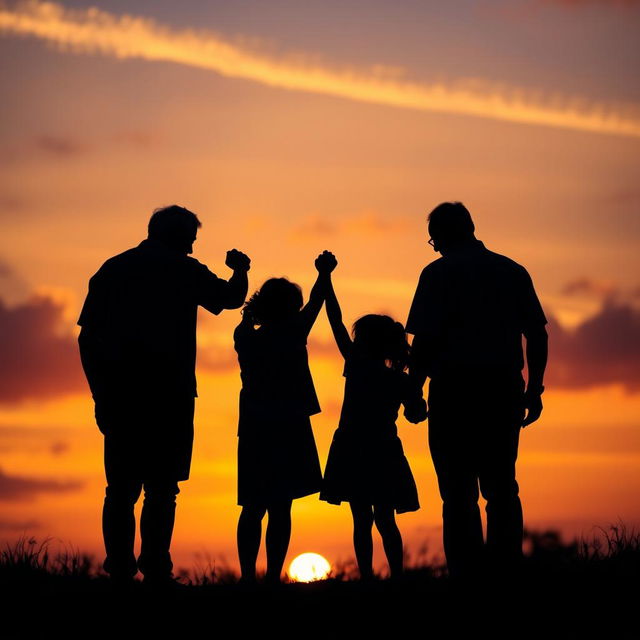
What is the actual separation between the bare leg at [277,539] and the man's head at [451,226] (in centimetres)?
229

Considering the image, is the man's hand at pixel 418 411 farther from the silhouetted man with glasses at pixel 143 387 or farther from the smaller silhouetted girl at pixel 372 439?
the silhouetted man with glasses at pixel 143 387

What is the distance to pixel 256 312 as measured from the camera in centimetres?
903

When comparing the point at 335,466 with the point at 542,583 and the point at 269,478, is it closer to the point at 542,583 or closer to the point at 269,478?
the point at 269,478

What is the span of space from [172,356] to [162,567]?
1.49 metres

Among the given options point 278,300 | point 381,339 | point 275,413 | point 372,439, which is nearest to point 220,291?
point 278,300

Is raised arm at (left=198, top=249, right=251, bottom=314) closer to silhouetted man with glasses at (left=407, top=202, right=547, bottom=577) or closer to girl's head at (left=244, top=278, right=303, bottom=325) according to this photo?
girl's head at (left=244, top=278, right=303, bottom=325)

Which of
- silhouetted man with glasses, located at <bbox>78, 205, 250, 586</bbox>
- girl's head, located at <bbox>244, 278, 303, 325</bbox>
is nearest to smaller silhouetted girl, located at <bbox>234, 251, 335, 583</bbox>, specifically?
girl's head, located at <bbox>244, 278, 303, 325</bbox>

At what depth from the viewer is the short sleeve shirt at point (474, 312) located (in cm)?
801

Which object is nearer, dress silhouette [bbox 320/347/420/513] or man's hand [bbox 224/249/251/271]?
man's hand [bbox 224/249/251/271]

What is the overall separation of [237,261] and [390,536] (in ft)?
8.10

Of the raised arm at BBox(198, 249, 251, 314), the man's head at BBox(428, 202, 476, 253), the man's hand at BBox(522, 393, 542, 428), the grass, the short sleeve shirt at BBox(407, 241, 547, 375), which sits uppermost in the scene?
the man's head at BBox(428, 202, 476, 253)

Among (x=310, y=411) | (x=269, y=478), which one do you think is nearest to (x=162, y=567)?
(x=269, y=478)

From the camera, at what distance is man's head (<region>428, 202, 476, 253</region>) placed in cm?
828

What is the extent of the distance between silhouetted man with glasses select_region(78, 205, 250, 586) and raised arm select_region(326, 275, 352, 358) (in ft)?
3.09
